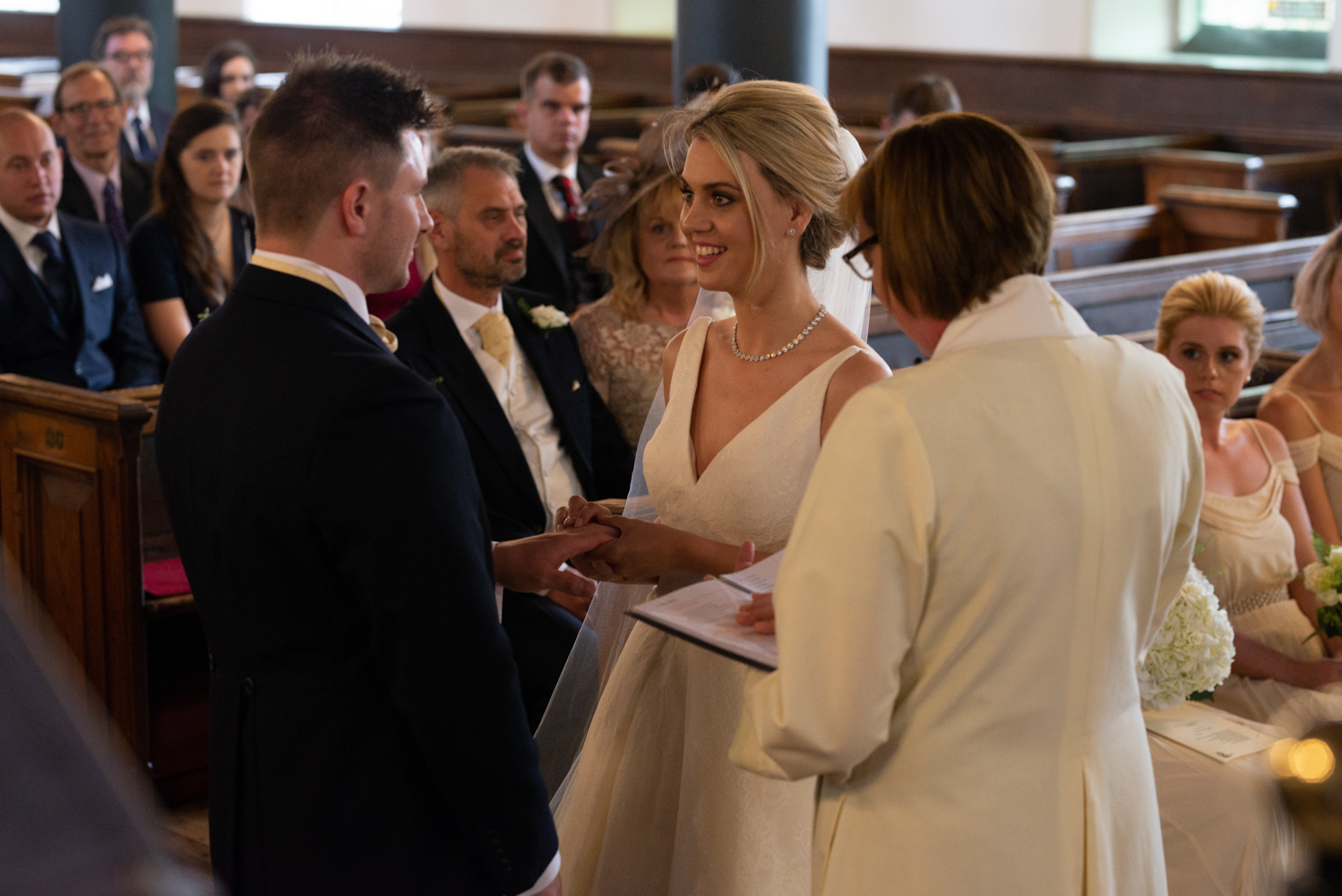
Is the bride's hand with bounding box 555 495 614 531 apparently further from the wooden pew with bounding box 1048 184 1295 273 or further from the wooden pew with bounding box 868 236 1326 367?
the wooden pew with bounding box 1048 184 1295 273

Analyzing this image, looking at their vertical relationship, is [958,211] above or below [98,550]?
above

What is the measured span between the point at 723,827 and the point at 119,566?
1829 millimetres

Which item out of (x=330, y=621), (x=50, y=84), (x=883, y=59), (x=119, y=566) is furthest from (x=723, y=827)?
(x=50, y=84)

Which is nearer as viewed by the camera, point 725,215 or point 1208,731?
point 725,215

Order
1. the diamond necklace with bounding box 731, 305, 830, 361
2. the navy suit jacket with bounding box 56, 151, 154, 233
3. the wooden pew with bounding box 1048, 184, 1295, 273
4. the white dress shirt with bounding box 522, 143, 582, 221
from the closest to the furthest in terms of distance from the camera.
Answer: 1. the diamond necklace with bounding box 731, 305, 830, 361
2. the white dress shirt with bounding box 522, 143, 582, 221
3. the navy suit jacket with bounding box 56, 151, 154, 233
4. the wooden pew with bounding box 1048, 184, 1295, 273

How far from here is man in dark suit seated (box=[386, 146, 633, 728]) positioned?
3023mm

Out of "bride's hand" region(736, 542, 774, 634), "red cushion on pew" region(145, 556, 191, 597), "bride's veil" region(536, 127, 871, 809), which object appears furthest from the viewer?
"red cushion on pew" region(145, 556, 191, 597)

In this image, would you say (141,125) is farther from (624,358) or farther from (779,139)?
(779,139)

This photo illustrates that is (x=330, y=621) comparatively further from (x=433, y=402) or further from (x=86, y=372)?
(x=86, y=372)

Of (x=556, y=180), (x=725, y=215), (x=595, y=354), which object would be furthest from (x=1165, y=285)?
(x=725, y=215)

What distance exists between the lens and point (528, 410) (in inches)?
126

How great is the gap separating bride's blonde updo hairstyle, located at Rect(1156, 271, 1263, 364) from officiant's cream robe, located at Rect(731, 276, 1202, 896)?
1.89m

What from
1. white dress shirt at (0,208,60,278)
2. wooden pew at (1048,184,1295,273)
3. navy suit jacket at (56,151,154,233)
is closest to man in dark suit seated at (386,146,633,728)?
white dress shirt at (0,208,60,278)

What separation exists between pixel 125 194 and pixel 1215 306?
4905 mm
